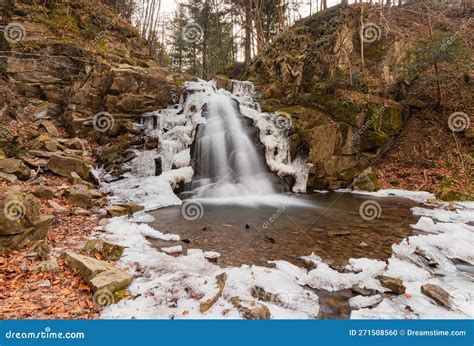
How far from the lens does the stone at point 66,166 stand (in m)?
8.22

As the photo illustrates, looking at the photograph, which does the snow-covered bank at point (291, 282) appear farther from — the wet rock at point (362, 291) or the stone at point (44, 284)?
the stone at point (44, 284)

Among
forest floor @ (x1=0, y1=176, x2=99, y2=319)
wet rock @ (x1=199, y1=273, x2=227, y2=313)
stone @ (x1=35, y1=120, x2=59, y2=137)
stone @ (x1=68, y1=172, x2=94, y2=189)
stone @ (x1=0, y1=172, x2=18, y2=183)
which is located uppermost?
stone @ (x1=35, y1=120, x2=59, y2=137)

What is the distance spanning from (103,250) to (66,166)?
5383 millimetres

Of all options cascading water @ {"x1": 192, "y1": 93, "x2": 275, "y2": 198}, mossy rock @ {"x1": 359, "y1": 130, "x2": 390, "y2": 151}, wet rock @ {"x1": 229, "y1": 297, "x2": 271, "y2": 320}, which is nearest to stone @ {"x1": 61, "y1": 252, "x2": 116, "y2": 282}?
wet rock @ {"x1": 229, "y1": 297, "x2": 271, "y2": 320}

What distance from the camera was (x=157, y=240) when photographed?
17.6 ft

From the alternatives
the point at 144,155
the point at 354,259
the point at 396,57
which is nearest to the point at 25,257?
the point at 354,259

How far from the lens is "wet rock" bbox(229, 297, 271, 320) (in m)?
3.07

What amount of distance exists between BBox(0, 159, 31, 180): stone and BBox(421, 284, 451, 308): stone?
371 inches

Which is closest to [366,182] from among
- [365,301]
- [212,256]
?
[365,301]

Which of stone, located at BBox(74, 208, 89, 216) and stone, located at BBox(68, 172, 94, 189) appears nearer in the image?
stone, located at BBox(74, 208, 89, 216)

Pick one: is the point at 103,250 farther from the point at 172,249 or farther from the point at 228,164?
the point at 228,164

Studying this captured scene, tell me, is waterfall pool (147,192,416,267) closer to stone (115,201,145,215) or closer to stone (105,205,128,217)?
stone (115,201,145,215)

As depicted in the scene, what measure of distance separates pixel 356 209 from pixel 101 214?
7402 millimetres

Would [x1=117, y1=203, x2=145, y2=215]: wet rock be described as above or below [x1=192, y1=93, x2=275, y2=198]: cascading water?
below
